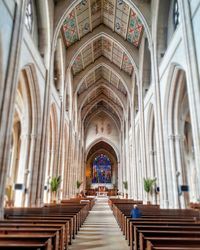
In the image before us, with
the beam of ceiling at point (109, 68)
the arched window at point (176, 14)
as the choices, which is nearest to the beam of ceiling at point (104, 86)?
the beam of ceiling at point (109, 68)

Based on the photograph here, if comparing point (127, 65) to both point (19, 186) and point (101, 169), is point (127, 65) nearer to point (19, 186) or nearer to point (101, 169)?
point (19, 186)

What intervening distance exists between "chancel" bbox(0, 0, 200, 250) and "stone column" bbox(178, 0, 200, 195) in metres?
0.04

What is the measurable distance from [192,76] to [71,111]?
17095 mm

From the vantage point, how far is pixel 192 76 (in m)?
8.45

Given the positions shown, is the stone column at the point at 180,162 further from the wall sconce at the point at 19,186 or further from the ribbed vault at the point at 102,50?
the ribbed vault at the point at 102,50

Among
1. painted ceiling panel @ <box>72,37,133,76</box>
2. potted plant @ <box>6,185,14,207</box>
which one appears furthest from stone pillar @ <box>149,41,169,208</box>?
potted plant @ <box>6,185,14,207</box>

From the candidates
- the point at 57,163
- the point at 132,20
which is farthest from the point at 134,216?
the point at 132,20

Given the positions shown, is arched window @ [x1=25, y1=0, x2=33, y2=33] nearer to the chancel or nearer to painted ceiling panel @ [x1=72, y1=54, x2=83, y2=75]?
the chancel

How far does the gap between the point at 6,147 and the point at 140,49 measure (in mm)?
14566

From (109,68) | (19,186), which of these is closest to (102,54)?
(109,68)

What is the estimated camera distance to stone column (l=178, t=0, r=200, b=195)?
810 centimetres

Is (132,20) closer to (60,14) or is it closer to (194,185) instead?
(60,14)

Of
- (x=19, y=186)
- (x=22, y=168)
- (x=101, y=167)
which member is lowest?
(x=19, y=186)

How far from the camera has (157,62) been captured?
1422cm
